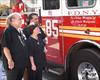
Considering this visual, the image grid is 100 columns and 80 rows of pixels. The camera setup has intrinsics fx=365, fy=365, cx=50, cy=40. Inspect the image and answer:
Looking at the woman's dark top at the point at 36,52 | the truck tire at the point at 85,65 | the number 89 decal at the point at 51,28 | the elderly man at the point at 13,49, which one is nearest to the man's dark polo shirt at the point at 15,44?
the elderly man at the point at 13,49

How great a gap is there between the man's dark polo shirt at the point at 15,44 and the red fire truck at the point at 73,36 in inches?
61.0

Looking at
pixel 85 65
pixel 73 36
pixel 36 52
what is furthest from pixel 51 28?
pixel 36 52

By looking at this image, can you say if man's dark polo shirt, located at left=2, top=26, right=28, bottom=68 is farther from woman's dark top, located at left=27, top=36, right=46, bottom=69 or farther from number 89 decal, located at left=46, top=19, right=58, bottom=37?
number 89 decal, located at left=46, top=19, right=58, bottom=37

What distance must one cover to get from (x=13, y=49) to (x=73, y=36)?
1.82 m

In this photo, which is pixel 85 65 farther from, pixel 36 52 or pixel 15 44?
pixel 15 44

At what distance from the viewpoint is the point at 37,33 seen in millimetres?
6355

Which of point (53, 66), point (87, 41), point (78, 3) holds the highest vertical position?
point (78, 3)

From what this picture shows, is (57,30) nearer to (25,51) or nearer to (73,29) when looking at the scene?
(73,29)

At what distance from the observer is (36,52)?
624 centimetres

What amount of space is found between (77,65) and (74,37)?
1.80 feet

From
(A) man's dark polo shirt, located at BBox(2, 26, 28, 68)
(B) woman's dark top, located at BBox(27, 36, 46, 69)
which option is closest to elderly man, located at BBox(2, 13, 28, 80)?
(A) man's dark polo shirt, located at BBox(2, 26, 28, 68)

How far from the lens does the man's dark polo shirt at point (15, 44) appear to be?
18.3 feet

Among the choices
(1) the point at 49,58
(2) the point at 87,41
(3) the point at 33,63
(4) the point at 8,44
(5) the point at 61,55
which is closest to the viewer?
(4) the point at 8,44

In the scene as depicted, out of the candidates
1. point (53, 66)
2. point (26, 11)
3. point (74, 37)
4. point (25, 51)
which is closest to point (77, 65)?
point (74, 37)
